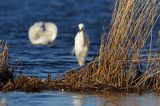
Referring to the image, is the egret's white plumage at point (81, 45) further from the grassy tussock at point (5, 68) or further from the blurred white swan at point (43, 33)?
the blurred white swan at point (43, 33)

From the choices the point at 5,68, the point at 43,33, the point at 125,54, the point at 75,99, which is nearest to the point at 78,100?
the point at 75,99

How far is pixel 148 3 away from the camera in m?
11.6

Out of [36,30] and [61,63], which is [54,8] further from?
[61,63]

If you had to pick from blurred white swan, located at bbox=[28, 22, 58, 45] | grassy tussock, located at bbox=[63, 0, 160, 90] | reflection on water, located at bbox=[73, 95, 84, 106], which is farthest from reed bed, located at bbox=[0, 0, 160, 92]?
blurred white swan, located at bbox=[28, 22, 58, 45]

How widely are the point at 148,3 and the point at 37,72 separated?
3.09 m

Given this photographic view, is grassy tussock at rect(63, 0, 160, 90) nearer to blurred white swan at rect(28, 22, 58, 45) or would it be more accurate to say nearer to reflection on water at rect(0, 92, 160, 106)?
reflection on water at rect(0, 92, 160, 106)

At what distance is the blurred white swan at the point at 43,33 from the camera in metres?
19.6

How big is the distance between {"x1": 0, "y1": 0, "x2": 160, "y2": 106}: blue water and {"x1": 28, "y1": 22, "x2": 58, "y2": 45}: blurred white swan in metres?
0.26

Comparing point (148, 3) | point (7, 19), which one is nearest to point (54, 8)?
point (7, 19)

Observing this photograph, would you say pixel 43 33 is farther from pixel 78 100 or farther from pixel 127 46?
pixel 78 100

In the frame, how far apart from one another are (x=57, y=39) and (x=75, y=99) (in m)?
11.4

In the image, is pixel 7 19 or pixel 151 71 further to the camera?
pixel 7 19

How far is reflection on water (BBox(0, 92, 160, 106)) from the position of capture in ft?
33.9

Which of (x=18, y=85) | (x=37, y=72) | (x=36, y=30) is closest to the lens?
(x=18, y=85)
